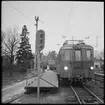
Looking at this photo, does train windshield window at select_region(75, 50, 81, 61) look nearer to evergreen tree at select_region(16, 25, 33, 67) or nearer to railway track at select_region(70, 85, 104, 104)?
railway track at select_region(70, 85, 104, 104)

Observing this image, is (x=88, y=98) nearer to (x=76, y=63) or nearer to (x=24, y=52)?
(x=76, y=63)

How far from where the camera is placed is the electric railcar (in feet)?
49.2

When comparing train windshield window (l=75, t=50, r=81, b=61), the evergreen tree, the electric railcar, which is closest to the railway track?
the electric railcar

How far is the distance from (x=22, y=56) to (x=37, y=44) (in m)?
33.3

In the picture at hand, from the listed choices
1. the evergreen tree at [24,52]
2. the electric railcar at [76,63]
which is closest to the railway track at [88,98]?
the electric railcar at [76,63]

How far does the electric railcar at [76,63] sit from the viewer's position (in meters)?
15.0

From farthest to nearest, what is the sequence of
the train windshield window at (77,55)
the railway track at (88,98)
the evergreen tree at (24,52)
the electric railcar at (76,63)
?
1. the evergreen tree at (24,52)
2. the train windshield window at (77,55)
3. the electric railcar at (76,63)
4. the railway track at (88,98)

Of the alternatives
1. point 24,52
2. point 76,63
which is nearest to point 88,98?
point 76,63

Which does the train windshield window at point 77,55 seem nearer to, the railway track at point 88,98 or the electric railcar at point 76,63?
the electric railcar at point 76,63

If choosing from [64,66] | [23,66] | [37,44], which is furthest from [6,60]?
[37,44]

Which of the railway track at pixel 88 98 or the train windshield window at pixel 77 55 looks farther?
the train windshield window at pixel 77 55

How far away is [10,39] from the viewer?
136 ft

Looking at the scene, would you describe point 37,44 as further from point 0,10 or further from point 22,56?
point 22,56

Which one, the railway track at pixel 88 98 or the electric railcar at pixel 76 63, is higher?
the electric railcar at pixel 76 63
